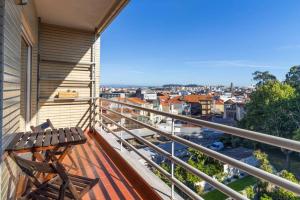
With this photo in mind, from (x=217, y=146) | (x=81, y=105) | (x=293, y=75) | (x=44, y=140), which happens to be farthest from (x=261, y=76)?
(x=44, y=140)

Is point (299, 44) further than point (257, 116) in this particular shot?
Yes

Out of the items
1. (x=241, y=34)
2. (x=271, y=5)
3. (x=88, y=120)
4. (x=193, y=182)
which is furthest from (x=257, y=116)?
(x=88, y=120)

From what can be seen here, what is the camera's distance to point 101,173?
3275 mm

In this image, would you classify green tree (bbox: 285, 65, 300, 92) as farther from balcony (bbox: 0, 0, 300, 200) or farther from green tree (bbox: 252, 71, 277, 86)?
balcony (bbox: 0, 0, 300, 200)

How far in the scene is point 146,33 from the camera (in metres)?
31.1

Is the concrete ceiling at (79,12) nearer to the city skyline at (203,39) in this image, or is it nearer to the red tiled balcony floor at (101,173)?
the red tiled balcony floor at (101,173)

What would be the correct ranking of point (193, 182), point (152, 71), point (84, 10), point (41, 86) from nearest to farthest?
point (84, 10), point (41, 86), point (193, 182), point (152, 71)

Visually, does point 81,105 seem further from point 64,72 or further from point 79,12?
point 79,12

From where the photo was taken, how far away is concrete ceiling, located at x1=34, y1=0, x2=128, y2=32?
417 cm

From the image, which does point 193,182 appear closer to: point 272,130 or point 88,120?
point 88,120

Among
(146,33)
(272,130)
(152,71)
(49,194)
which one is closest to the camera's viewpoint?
(49,194)

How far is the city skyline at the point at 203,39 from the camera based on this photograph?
84.1 feet

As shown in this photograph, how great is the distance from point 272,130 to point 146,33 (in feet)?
62.4

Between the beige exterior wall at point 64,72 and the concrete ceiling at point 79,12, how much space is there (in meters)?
0.36
